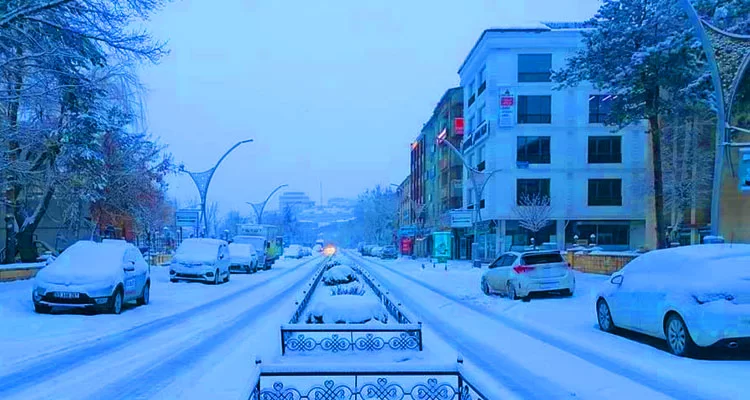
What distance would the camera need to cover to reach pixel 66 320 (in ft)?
46.8

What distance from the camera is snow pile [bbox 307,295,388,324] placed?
10.8 meters

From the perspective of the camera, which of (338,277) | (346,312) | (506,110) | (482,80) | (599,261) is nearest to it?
(346,312)

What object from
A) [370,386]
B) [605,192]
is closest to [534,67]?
[605,192]

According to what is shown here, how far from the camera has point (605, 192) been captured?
52125 millimetres

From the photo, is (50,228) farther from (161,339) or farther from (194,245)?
(161,339)

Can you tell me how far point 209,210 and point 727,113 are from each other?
109 m

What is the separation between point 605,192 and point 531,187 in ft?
19.1

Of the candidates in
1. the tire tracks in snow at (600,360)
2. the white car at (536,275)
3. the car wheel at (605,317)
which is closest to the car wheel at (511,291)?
the white car at (536,275)

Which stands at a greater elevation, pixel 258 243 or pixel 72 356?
pixel 258 243

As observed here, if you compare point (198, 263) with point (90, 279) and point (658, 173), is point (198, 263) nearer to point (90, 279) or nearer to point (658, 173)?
point (90, 279)

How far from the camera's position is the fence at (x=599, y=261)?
27802 mm

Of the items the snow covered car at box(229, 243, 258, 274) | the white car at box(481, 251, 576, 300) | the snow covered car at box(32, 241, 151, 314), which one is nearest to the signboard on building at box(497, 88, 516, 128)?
the snow covered car at box(229, 243, 258, 274)

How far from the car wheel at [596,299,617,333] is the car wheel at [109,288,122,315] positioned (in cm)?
1077

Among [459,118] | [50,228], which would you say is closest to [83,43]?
[50,228]
